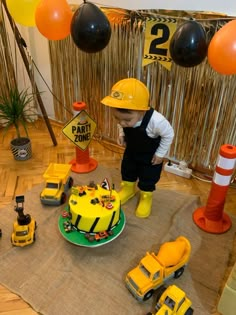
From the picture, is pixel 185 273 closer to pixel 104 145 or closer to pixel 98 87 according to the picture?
pixel 104 145

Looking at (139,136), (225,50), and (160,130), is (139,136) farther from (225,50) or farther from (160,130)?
(225,50)

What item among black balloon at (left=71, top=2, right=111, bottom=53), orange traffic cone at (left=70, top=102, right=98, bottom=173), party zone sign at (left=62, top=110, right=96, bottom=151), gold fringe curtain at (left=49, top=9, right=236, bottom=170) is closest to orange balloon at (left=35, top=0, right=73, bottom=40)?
black balloon at (left=71, top=2, right=111, bottom=53)

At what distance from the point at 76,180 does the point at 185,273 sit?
2.77ft

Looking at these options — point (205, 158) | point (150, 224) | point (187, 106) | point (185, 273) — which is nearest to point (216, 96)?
point (187, 106)

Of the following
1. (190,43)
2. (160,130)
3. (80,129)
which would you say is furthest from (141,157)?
(190,43)

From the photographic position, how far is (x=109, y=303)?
1127 mm

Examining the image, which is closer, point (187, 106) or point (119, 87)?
point (119, 87)

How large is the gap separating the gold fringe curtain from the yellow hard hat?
52cm

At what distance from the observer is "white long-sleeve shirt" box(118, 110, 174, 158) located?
134cm

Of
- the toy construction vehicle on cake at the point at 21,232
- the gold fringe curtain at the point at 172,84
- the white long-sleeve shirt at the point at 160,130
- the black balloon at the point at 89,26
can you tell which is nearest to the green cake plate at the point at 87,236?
the toy construction vehicle on cake at the point at 21,232

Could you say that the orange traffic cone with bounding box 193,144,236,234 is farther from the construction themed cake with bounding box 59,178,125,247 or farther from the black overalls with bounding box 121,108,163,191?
the construction themed cake with bounding box 59,178,125,247

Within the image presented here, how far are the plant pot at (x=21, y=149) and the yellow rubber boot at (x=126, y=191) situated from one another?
75 centimetres

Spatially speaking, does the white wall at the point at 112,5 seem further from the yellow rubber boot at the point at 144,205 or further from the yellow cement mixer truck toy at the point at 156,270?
the yellow cement mixer truck toy at the point at 156,270

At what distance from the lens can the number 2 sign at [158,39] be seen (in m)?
1.56
